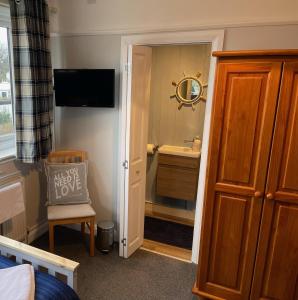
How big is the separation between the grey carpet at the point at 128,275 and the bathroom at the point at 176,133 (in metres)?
0.50

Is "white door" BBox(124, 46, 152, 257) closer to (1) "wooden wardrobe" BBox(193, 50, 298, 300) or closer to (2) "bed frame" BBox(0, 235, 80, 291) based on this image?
(1) "wooden wardrobe" BBox(193, 50, 298, 300)

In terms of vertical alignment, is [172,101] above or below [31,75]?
below

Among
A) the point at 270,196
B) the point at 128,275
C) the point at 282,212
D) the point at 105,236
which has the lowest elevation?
the point at 128,275

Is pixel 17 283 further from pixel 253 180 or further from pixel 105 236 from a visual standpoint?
pixel 253 180

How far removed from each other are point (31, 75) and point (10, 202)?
44.0 inches

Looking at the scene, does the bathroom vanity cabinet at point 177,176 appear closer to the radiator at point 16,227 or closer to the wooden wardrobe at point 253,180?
the wooden wardrobe at point 253,180

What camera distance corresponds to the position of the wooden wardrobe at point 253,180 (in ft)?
5.50

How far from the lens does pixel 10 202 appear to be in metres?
2.28

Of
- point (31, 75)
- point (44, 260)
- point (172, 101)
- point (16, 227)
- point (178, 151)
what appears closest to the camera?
point (44, 260)

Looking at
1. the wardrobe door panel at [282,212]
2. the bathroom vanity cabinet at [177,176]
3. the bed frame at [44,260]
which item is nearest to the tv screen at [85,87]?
the bathroom vanity cabinet at [177,176]

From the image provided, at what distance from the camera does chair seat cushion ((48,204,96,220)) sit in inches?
100

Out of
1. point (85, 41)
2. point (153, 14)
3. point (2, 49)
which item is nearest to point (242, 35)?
point (153, 14)

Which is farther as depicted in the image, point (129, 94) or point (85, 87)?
point (85, 87)

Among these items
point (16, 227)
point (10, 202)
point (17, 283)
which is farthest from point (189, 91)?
point (17, 283)
